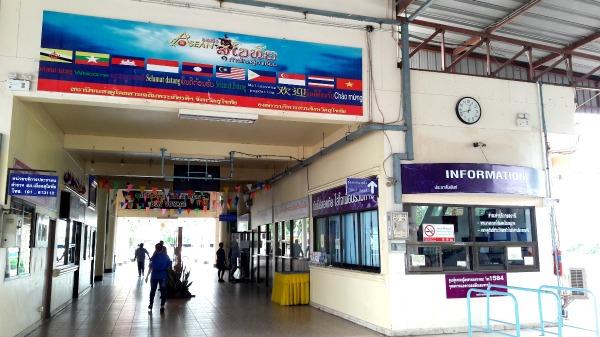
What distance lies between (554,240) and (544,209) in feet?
1.73

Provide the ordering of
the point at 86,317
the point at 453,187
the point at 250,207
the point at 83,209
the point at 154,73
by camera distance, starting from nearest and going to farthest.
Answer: the point at 154,73 → the point at 453,187 → the point at 86,317 → the point at 83,209 → the point at 250,207

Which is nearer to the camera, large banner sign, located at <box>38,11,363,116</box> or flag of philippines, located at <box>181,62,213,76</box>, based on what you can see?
large banner sign, located at <box>38,11,363,116</box>

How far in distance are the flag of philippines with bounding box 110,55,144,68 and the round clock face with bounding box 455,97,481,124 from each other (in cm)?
489

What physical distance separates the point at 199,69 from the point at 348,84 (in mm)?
2252

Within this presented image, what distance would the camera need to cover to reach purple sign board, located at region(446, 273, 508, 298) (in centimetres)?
725

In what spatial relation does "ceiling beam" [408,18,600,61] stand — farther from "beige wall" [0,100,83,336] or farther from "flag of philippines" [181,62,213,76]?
"beige wall" [0,100,83,336]

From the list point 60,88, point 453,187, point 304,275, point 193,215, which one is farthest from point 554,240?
point 193,215

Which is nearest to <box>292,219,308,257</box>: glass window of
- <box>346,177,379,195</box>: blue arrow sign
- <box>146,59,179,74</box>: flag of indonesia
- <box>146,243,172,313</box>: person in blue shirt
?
<box>146,243,172,313</box>: person in blue shirt

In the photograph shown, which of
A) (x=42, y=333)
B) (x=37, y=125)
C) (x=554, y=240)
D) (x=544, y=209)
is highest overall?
(x=37, y=125)

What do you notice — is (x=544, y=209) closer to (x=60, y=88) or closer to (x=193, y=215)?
(x=60, y=88)

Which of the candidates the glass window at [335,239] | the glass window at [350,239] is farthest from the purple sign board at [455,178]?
the glass window at [335,239]

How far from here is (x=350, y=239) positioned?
8.67m

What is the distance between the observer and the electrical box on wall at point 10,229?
5.90 metres

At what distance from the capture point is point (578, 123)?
1205 centimetres
